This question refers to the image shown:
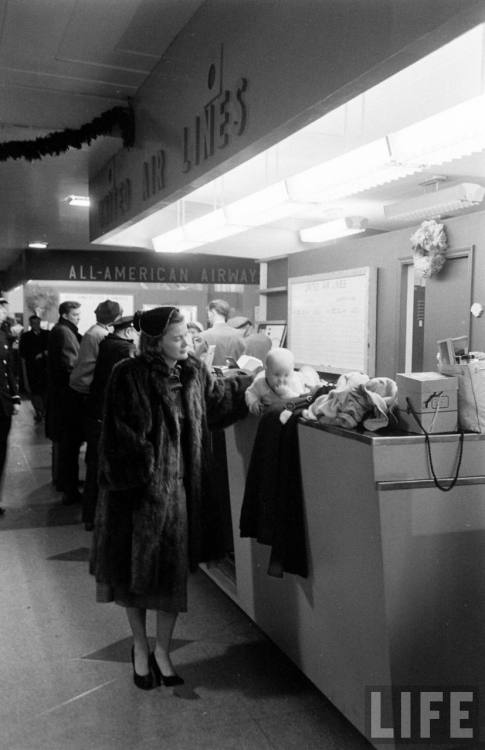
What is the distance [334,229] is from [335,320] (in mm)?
775

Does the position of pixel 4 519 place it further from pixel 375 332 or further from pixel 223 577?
pixel 375 332

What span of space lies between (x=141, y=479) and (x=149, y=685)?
83 centimetres

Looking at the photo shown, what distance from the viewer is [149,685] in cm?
259

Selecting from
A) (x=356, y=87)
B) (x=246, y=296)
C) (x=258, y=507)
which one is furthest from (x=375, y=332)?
(x=246, y=296)

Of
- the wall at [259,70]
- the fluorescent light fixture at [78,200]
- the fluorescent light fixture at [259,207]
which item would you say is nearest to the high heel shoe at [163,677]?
the wall at [259,70]

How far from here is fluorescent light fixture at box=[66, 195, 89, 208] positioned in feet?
21.8

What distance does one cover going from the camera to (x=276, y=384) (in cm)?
272

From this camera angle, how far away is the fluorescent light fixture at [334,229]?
530 cm

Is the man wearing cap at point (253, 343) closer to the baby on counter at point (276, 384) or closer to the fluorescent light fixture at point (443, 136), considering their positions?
the baby on counter at point (276, 384)

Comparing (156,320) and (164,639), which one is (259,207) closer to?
(156,320)

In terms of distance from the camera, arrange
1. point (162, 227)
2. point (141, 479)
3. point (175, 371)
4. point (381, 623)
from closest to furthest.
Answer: point (381, 623) < point (141, 479) < point (175, 371) < point (162, 227)

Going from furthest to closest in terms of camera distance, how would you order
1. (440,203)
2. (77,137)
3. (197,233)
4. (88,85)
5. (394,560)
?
1. (197,233)
2. (440,203)
3. (77,137)
4. (88,85)
5. (394,560)

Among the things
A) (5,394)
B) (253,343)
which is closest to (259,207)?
(253,343)

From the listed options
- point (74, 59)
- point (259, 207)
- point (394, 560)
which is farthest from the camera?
point (259, 207)
